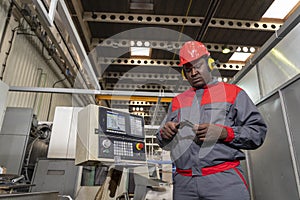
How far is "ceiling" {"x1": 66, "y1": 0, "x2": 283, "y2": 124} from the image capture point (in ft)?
9.55

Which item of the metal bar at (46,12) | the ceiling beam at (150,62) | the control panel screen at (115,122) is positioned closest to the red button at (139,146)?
the control panel screen at (115,122)

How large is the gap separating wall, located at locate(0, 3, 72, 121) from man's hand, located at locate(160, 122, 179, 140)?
1966 mm

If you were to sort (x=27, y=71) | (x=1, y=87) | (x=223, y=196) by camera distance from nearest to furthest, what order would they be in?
(x=223, y=196), (x=1, y=87), (x=27, y=71)

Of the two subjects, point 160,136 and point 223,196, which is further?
point 160,136

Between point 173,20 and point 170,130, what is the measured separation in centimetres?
247

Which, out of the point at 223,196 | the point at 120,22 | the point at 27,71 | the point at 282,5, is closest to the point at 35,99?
the point at 27,71

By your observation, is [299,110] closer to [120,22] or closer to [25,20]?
[120,22]

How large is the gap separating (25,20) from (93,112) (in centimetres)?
205

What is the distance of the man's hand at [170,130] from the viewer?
1.02 m

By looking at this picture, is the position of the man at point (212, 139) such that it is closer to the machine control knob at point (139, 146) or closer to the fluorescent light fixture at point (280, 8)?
the machine control knob at point (139, 146)

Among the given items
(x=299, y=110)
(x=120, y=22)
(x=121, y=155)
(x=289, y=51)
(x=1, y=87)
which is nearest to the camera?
(x=121, y=155)

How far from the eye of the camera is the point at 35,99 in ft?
9.47

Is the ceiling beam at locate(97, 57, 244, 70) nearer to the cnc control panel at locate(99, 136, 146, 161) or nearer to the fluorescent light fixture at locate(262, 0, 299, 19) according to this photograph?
the fluorescent light fixture at locate(262, 0, 299, 19)

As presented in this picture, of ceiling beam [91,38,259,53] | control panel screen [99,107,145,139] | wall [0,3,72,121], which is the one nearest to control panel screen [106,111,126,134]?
control panel screen [99,107,145,139]
